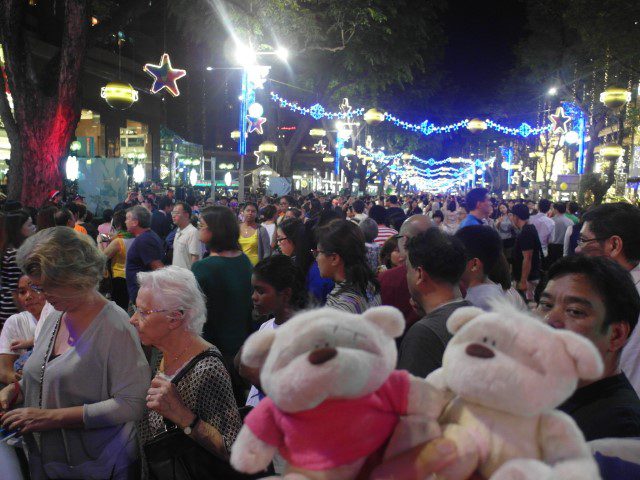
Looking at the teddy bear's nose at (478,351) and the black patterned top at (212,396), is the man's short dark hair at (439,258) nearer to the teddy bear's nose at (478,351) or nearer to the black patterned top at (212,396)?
the black patterned top at (212,396)

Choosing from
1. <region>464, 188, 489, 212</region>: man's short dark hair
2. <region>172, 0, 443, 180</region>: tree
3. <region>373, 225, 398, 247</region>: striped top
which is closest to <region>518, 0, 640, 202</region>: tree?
<region>172, 0, 443, 180</region>: tree

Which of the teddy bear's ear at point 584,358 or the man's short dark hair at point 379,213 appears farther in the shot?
the man's short dark hair at point 379,213

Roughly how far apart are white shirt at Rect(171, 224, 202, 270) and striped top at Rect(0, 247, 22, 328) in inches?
103

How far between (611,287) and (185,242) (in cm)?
656

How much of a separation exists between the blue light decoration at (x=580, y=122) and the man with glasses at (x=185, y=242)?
1052 inches

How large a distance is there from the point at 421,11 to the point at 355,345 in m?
26.1

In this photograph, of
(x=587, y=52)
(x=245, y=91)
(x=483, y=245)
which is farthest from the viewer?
(x=587, y=52)

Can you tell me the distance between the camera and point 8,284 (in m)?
5.44

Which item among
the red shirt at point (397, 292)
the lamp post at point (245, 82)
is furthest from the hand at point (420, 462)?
the lamp post at point (245, 82)

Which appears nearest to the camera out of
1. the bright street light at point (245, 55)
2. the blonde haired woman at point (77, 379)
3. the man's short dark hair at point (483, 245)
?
the blonde haired woman at point (77, 379)

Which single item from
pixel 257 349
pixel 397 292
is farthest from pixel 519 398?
pixel 397 292

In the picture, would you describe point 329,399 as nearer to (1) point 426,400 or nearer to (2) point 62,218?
(1) point 426,400

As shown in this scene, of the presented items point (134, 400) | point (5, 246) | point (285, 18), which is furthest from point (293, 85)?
point (134, 400)

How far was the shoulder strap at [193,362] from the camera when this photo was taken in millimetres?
3068
